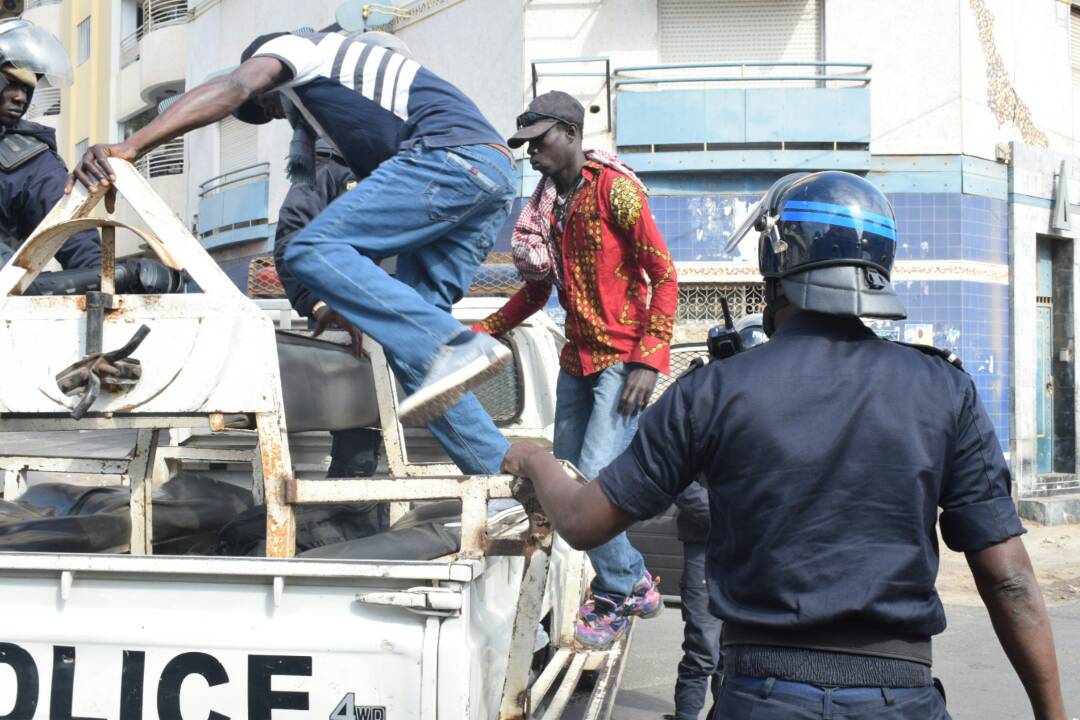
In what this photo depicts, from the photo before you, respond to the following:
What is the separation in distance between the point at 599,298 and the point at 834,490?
179 centimetres

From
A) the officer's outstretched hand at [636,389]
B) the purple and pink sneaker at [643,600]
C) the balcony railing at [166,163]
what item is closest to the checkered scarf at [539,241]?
the officer's outstretched hand at [636,389]

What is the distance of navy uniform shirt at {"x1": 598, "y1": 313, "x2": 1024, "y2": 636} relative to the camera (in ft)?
5.73

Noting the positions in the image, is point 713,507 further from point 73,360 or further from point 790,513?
point 73,360

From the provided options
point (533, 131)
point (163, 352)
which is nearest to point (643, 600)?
point (533, 131)

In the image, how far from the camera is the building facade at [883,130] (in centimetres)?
1218

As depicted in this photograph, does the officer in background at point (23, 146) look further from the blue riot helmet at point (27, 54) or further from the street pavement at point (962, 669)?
the street pavement at point (962, 669)

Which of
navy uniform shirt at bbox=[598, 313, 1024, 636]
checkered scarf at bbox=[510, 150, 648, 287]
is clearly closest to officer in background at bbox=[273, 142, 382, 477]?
checkered scarf at bbox=[510, 150, 648, 287]

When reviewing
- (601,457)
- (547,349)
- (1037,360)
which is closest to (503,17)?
(1037,360)

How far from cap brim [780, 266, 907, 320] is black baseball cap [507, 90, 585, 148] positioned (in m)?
1.69

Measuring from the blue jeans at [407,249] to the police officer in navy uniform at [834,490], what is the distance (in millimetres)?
851

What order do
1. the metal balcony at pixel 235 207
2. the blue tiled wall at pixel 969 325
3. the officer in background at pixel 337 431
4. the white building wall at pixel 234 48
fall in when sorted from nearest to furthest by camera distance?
the officer in background at pixel 337 431 < the blue tiled wall at pixel 969 325 < the white building wall at pixel 234 48 < the metal balcony at pixel 235 207

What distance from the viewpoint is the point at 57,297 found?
2.63 metres

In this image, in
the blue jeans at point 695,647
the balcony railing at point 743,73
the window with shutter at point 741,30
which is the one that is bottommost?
the blue jeans at point 695,647

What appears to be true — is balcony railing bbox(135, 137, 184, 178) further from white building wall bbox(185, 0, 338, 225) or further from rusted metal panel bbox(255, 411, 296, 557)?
→ rusted metal panel bbox(255, 411, 296, 557)
